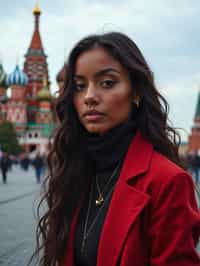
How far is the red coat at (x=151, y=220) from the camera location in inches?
59.6

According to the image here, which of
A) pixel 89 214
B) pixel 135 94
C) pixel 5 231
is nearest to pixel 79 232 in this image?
pixel 89 214

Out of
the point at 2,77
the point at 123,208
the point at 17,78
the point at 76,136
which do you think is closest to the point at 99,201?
the point at 123,208

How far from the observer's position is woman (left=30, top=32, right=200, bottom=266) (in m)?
1.55

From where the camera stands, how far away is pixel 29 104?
7600 centimetres

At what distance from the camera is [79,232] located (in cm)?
187

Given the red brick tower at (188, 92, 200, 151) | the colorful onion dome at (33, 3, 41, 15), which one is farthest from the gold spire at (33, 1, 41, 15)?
the red brick tower at (188, 92, 200, 151)

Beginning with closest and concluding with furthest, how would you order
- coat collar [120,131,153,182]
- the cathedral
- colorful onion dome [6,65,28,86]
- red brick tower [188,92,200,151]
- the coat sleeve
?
1. the coat sleeve
2. coat collar [120,131,153,182]
3. red brick tower [188,92,200,151]
4. the cathedral
5. colorful onion dome [6,65,28,86]

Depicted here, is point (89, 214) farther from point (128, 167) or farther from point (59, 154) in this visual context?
point (59, 154)

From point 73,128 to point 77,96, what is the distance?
0.21 meters

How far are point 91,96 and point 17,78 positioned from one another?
240ft

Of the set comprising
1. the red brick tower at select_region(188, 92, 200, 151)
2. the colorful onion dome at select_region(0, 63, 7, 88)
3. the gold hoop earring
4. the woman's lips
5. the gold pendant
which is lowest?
the red brick tower at select_region(188, 92, 200, 151)

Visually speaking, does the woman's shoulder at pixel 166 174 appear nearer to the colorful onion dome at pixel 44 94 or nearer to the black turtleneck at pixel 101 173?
the black turtleneck at pixel 101 173

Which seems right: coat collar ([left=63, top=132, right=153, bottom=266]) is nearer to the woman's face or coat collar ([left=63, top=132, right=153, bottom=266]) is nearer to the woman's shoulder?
the woman's shoulder

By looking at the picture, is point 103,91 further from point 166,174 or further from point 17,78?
point 17,78
